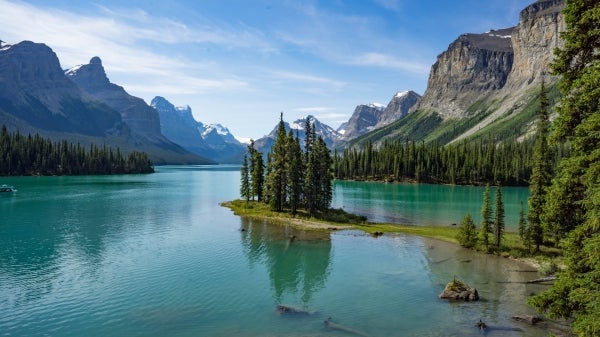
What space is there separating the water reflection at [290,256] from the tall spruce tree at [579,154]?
A: 23.9 m

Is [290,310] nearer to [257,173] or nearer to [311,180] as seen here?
[311,180]

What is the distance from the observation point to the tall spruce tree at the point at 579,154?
19453mm

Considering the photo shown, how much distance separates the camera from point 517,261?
56.5 meters

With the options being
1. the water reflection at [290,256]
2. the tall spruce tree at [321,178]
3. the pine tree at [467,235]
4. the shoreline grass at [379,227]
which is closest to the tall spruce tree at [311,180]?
the tall spruce tree at [321,178]

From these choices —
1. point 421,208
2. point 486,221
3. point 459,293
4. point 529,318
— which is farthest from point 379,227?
point 529,318

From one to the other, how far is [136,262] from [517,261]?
161 feet

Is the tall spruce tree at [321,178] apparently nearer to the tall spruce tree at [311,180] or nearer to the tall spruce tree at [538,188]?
the tall spruce tree at [311,180]

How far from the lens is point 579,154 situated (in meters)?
22.3

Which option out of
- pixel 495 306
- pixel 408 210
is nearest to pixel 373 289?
pixel 495 306

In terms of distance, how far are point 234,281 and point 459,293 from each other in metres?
23.0

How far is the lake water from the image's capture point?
34.2m

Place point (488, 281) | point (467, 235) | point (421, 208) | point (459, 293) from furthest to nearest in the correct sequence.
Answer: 1. point (421, 208)
2. point (467, 235)
3. point (488, 281)
4. point (459, 293)

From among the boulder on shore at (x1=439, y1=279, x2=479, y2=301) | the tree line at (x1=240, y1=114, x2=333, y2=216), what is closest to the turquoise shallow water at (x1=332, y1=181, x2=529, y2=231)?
the tree line at (x1=240, y1=114, x2=333, y2=216)

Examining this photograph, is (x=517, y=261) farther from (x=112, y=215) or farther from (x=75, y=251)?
(x=112, y=215)
